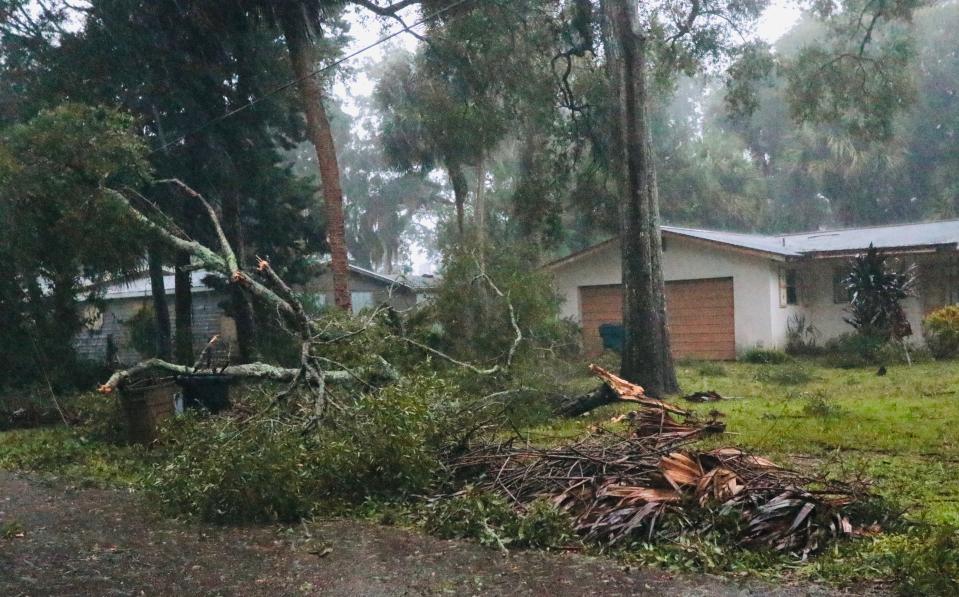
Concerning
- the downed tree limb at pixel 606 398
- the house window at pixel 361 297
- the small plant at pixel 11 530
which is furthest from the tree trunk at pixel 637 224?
the house window at pixel 361 297

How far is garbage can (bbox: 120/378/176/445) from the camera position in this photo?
418 inches

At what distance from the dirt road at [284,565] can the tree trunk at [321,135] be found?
9192mm

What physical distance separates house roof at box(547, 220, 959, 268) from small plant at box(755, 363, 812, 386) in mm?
3509

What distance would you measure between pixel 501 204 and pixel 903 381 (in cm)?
2187

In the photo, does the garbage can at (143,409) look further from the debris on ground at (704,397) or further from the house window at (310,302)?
the debris on ground at (704,397)

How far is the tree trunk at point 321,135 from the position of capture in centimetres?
1602

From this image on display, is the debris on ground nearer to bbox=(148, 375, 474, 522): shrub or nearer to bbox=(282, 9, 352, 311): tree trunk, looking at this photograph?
bbox=(148, 375, 474, 522): shrub

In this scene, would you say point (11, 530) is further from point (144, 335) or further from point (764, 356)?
point (144, 335)

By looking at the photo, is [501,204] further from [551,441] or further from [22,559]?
[22,559]

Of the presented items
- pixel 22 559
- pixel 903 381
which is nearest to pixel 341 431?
pixel 22 559

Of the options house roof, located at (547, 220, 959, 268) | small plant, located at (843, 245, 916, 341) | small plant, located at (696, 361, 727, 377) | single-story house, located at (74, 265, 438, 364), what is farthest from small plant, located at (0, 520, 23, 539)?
single-story house, located at (74, 265, 438, 364)

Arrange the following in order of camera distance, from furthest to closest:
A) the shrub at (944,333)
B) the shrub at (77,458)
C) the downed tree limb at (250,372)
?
the shrub at (944,333) < the shrub at (77,458) < the downed tree limb at (250,372)

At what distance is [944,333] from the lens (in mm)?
16922

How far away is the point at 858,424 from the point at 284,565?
6604mm
